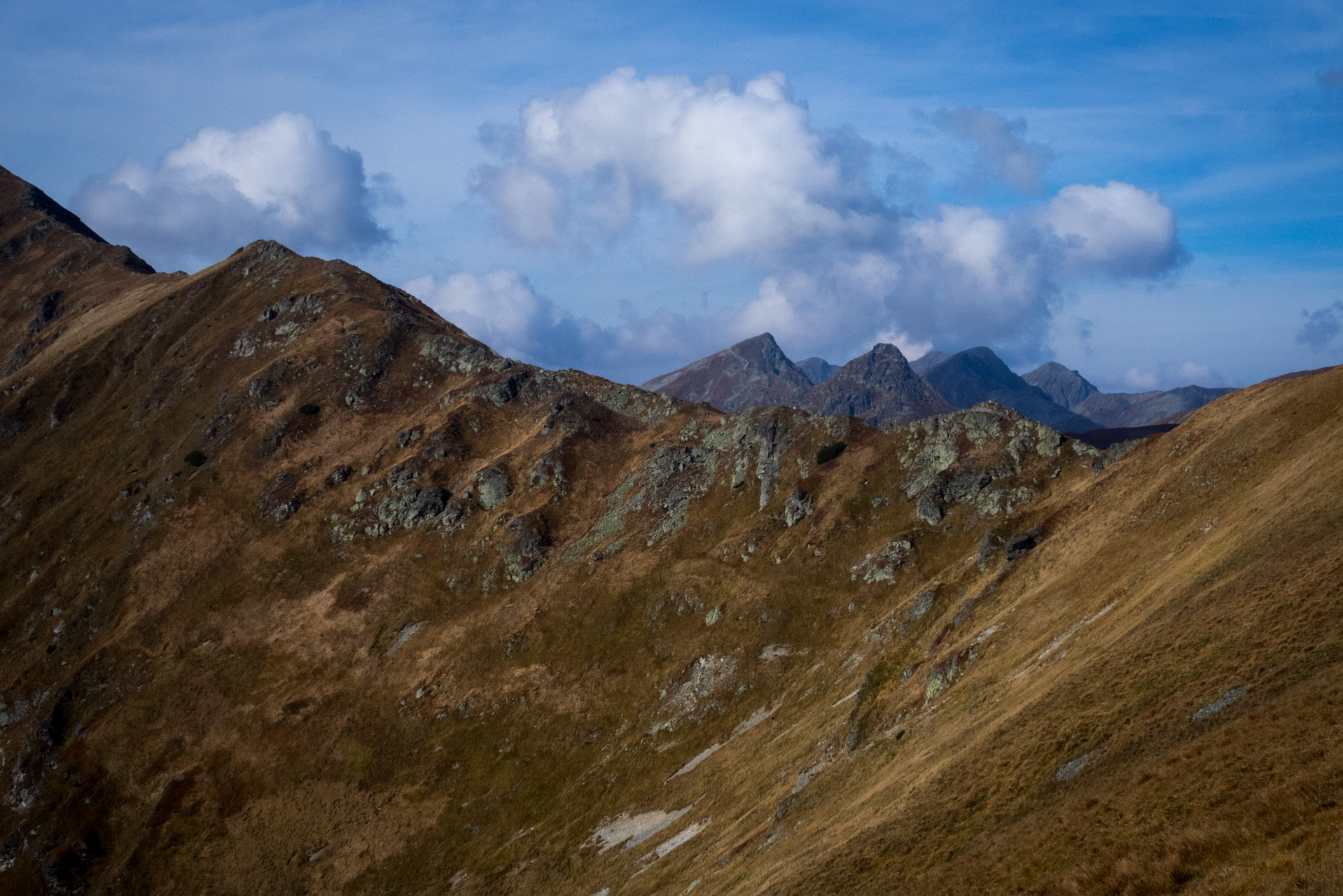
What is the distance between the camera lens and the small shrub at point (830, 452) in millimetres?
109938

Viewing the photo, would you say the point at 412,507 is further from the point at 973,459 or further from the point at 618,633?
the point at 973,459

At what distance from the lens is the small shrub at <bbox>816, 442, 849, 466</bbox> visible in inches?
4328

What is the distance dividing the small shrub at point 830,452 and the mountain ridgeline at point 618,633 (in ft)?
4.38

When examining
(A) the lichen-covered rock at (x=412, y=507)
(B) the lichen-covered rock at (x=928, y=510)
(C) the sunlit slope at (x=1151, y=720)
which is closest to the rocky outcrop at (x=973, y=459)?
(B) the lichen-covered rock at (x=928, y=510)

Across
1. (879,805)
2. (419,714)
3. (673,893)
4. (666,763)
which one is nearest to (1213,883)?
(879,805)

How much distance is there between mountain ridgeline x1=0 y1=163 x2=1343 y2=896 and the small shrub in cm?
133

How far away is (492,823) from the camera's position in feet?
268

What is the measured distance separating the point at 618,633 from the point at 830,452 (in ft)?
132

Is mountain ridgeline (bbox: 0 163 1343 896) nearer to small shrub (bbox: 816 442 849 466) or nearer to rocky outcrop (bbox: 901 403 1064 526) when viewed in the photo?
rocky outcrop (bbox: 901 403 1064 526)

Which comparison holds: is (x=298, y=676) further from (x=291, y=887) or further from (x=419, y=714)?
(x=291, y=887)

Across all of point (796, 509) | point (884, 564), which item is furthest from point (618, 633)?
point (884, 564)

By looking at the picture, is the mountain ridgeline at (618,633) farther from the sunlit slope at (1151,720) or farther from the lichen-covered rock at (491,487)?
the lichen-covered rock at (491,487)

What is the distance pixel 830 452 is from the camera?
110438 millimetres

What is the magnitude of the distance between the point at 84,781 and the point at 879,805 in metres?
104
